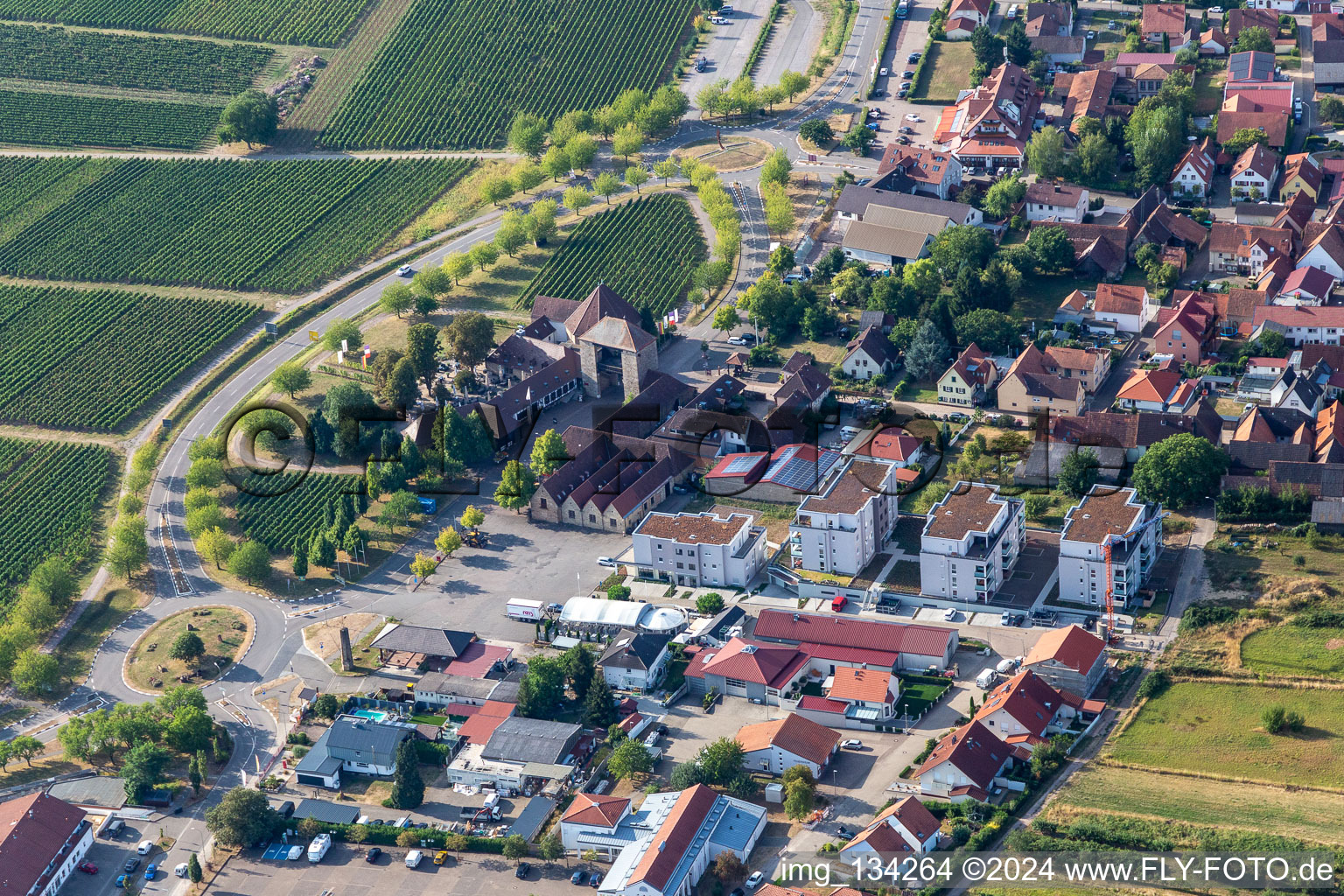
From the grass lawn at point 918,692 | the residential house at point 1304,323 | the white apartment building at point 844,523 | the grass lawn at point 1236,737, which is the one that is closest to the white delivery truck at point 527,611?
the white apartment building at point 844,523

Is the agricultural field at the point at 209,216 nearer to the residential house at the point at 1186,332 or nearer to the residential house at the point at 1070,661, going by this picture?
the residential house at the point at 1186,332

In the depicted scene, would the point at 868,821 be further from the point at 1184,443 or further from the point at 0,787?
the point at 0,787

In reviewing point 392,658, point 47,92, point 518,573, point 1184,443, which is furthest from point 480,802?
point 47,92

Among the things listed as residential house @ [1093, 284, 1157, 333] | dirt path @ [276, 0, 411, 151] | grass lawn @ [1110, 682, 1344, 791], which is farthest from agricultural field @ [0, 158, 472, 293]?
grass lawn @ [1110, 682, 1344, 791]

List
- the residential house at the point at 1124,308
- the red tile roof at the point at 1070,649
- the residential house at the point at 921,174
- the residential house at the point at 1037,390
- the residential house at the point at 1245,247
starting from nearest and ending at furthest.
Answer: the red tile roof at the point at 1070,649 < the residential house at the point at 1037,390 < the residential house at the point at 1124,308 < the residential house at the point at 1245,247 < the residential house at the point at 921,174

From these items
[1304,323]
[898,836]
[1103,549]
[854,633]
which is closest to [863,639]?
[854,633]
